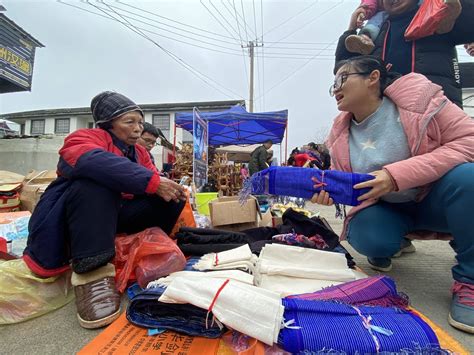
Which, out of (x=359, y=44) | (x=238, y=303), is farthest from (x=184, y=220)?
(x=359, y=44)

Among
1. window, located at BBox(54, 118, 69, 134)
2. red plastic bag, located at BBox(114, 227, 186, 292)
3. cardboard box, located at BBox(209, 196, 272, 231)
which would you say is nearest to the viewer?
red plastic bag, located at BBox(114, 227, 186, 292)

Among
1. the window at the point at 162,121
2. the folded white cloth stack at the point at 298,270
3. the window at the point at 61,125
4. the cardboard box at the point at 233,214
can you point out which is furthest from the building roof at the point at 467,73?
the window at the point at 61,125

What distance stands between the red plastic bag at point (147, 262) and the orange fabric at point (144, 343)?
286mm

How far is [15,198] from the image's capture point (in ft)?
9.80

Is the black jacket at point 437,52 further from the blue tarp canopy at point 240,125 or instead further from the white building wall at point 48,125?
the white building wall at point 48,125

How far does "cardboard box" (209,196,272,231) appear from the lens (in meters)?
2.20

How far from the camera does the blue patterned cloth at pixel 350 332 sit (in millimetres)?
699

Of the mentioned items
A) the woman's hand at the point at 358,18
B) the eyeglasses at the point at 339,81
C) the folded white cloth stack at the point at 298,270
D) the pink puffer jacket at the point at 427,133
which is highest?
the woman's hand at the point at 358,18

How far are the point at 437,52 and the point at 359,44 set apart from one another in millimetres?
418

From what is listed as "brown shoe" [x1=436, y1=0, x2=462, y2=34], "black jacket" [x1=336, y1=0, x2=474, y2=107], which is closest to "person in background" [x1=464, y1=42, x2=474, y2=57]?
"black jacket" [x1=336, y1=0, x2=474, y2=107]

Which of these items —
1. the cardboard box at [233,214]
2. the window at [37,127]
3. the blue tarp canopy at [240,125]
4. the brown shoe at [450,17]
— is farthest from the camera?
the window at [37,127]

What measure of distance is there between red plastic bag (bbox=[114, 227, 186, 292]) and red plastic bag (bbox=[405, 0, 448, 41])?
5.67 ft

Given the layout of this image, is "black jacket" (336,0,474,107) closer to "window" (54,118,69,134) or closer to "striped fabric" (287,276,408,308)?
"striped fabric" (287,276,408,308)

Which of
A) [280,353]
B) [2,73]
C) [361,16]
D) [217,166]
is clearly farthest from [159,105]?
[280,353]
